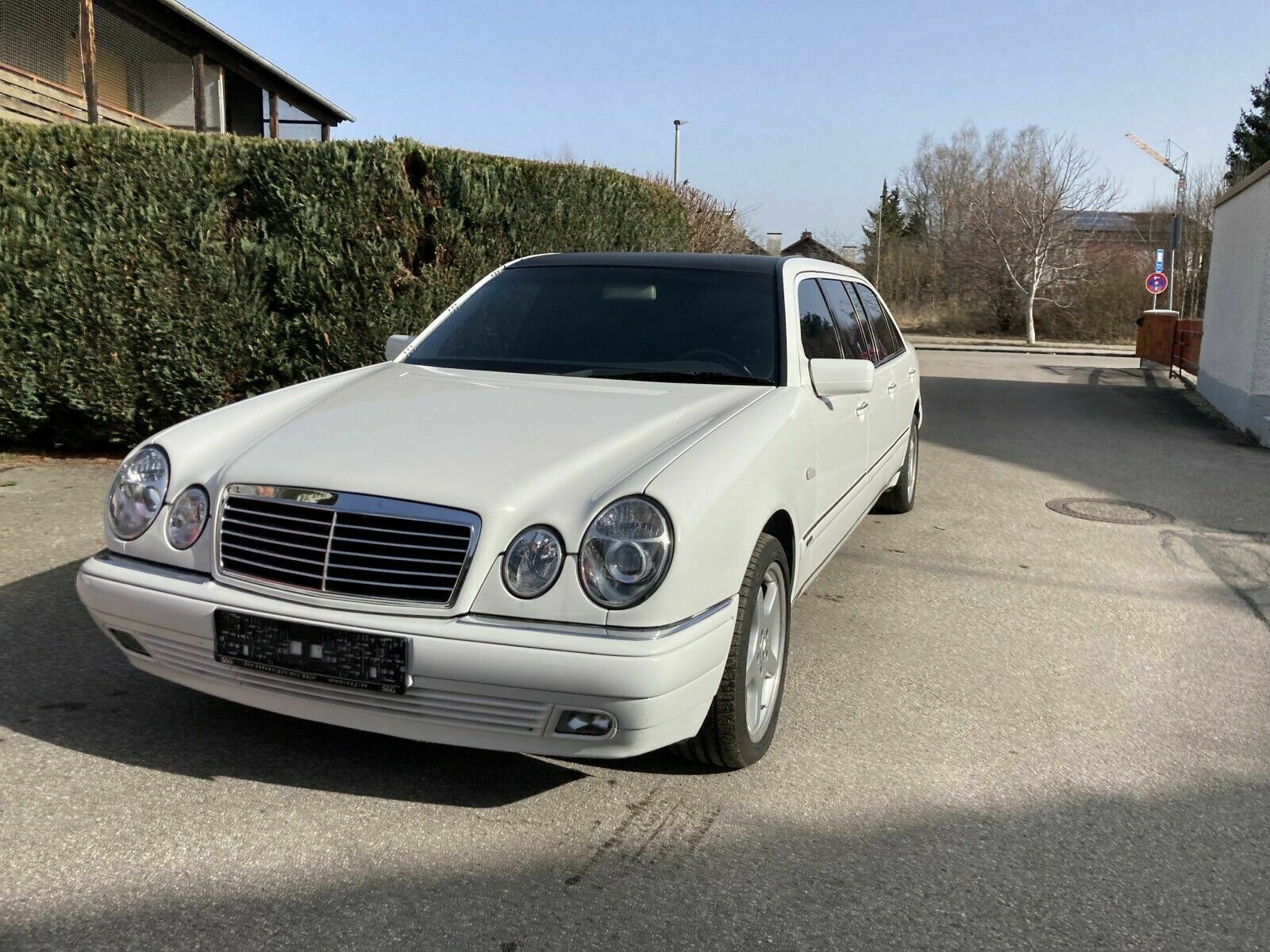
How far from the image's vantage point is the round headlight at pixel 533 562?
2.89 metres

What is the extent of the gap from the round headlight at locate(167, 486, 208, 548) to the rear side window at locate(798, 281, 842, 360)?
2262 mm

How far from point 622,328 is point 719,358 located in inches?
17.8

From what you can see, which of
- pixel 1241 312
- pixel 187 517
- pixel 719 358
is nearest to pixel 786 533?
pixel 719 358

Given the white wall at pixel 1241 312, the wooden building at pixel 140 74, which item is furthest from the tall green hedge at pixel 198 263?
the white wall at pixel 1241 312

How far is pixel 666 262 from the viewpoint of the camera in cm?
474

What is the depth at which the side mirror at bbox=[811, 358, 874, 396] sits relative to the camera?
411cm

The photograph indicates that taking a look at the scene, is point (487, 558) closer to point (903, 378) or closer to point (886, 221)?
point (903, 378)

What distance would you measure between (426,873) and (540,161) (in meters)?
8.10

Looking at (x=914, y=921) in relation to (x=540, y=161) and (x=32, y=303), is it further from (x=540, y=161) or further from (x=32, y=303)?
(x=540, y=161)

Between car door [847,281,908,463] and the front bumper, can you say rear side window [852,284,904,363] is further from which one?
the front bumper

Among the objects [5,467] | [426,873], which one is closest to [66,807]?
[426,873]

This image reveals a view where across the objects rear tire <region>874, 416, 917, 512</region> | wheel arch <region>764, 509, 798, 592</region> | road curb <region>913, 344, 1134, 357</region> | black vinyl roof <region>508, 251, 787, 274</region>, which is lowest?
Answer: road curb <region>913, 344, 1134, 357</region>

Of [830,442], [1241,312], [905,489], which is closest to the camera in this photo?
[830,442]

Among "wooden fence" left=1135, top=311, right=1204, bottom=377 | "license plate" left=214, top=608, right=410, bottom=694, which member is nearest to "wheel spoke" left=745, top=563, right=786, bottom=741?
"license plate" left=214, top=608, right=410, bottom=694
